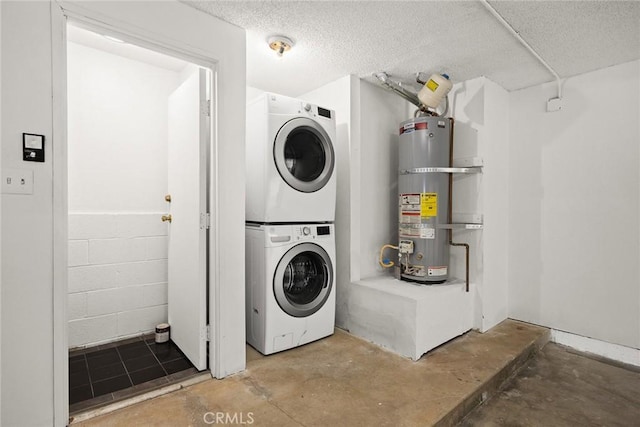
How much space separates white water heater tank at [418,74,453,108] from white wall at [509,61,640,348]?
990 millimetres

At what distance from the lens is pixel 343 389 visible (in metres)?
1.93

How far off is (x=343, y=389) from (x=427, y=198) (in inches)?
63.1

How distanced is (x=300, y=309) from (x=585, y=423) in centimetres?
181

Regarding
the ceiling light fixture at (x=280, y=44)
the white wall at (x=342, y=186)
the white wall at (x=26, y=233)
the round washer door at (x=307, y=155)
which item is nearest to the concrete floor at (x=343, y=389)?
the white wall at (x=26, y=233)

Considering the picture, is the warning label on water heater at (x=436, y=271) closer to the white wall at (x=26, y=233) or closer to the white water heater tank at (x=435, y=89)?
the white water heater tank at (x=435, y=89)

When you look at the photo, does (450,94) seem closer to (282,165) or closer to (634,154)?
(634,154)

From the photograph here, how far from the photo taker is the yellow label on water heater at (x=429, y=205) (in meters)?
2.73

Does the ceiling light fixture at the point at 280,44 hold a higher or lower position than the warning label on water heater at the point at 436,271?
higher

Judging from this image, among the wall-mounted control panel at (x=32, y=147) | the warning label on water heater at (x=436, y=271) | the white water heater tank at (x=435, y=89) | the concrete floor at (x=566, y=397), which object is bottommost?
the concrete floor at (x=566, y=397)

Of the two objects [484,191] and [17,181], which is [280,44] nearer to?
[17,181]

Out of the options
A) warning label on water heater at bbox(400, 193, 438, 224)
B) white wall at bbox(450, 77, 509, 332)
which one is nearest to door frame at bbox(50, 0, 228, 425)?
warning label on water heater at bbox(400, 193, 438, 224)

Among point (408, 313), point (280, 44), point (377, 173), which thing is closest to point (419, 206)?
point (377, 173)

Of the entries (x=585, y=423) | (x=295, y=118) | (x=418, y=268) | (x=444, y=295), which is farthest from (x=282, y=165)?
(x=585, y=423)

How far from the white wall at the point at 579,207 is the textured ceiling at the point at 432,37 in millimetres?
276
